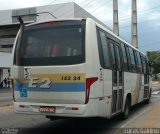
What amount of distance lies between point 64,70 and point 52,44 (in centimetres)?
93

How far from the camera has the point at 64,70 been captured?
9891 millimetres

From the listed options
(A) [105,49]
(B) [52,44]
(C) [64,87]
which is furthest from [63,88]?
(A) [105,49]

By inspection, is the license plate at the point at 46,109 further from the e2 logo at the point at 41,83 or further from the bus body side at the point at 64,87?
the e2 logo at the point at 41,83

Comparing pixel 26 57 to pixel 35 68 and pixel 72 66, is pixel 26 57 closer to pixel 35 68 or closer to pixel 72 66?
pixel 35 68

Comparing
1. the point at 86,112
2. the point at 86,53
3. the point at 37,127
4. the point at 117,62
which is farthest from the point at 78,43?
the point at 37,127

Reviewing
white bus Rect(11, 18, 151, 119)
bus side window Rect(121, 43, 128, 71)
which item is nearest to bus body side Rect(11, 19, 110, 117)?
white bus Rect(11, 18, 151, 119)

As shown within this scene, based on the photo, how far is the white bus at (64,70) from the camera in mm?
9727

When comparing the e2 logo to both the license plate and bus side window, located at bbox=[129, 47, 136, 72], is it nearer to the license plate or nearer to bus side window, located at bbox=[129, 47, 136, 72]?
the license plate

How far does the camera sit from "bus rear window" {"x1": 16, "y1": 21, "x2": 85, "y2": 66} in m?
10.0

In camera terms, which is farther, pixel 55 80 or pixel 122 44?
pixel 122 44

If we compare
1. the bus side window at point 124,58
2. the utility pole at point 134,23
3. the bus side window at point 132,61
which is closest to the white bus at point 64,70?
the bus side window at point 124,58

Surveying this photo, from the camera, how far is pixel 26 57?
10664mm

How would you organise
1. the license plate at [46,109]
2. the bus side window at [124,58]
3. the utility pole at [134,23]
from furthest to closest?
1. the utility pole at [134,23]
2. the bus side window at [124,58]
3. the license plate at [46,109]

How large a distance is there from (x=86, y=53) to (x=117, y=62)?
9.04 feet
